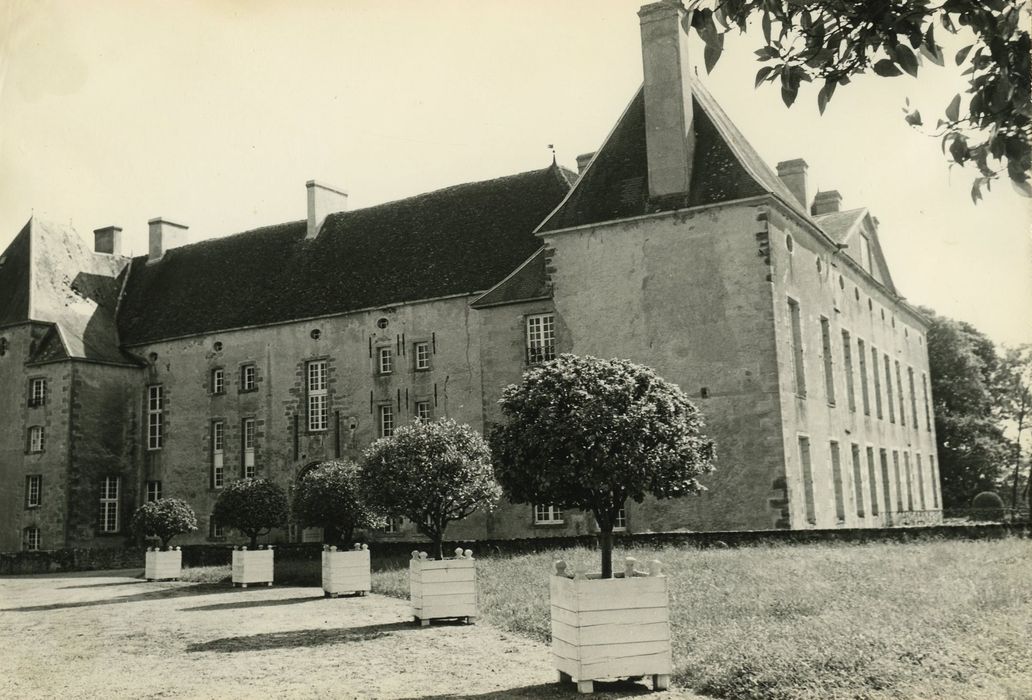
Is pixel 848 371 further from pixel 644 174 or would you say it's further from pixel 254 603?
pixel 254 603

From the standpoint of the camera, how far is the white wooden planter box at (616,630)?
8.25 metres

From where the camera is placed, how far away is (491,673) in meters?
9.23

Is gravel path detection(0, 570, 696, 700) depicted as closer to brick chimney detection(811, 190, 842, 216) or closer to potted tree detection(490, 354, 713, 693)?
potted tree detection(490, 354, 713, 693)

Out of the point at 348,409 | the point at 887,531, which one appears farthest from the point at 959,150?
the point at 348,409

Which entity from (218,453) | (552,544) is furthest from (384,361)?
(552,544)

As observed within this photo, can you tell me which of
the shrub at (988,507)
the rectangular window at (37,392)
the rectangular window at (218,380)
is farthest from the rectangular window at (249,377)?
the shrub at (988,507)

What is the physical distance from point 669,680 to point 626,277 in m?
16.7

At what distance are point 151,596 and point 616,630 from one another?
14.2 metres

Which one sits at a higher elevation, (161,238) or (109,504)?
(161,238)

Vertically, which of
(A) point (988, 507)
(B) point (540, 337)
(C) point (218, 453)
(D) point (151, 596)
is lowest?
(D) point (151, 596)

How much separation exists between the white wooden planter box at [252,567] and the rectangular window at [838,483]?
47.4 feet

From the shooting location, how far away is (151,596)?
1961 centimetres

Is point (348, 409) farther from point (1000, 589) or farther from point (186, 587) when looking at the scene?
point (1000, 589)

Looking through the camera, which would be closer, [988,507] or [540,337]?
[540,337]
